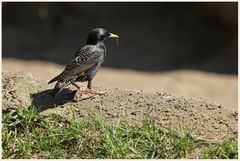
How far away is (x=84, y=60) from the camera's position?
7.43 meters

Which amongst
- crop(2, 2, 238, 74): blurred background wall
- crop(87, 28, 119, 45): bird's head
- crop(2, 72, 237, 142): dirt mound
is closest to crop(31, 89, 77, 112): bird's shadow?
crop(2, 72, 237, 142): dirt mound

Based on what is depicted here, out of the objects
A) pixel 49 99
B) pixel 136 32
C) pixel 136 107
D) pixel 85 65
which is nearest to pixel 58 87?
pixel 49 99

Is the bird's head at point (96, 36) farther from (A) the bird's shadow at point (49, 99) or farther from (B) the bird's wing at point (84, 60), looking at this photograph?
(A) the bird's shadow at point (49, 99)

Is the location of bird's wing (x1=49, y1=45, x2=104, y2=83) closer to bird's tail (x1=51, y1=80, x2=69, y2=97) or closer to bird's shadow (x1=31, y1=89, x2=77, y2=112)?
bird's tail (x1=51, y1=80, x2=69, y2=97)

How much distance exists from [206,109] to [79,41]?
407 inches

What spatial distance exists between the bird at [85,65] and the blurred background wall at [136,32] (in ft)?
25.9

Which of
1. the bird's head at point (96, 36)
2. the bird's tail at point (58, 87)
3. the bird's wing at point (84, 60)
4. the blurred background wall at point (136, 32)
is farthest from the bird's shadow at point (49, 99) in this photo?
the blurred background wall at point (136, 32)

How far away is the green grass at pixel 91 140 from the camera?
20.4 ft

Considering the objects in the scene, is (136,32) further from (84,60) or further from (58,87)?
(58,87)

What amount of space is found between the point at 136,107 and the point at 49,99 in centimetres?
93

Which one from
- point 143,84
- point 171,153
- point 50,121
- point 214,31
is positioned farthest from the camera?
point 214,31

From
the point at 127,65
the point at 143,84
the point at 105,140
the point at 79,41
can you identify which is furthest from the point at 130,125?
the point at 79,41

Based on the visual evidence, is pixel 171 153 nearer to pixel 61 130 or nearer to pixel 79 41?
pixel 61 130

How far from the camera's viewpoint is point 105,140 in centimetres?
629
